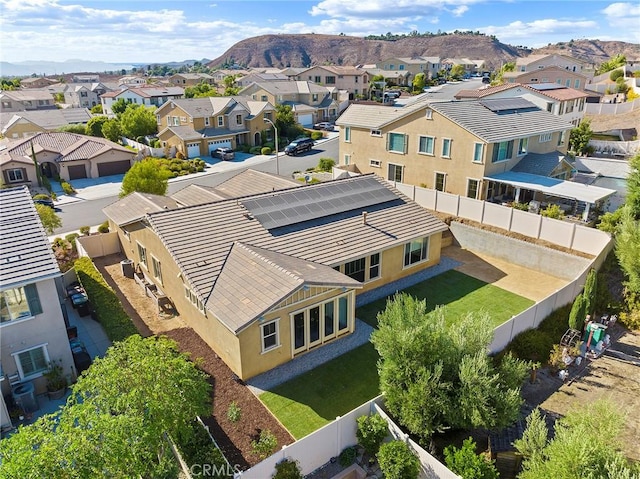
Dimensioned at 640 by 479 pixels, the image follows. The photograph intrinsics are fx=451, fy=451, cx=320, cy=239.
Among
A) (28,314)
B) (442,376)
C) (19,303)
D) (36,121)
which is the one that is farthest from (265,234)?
(36,121)

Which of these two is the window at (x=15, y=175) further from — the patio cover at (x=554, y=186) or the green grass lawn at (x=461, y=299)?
the patio cover at (x=554, y=186)

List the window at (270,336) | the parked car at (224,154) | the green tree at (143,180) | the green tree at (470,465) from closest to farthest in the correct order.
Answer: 1. the green tree at (470,465)
2. the window at (270,336)
3. the green tree at (143,180)
4. the parked car at (224,154)

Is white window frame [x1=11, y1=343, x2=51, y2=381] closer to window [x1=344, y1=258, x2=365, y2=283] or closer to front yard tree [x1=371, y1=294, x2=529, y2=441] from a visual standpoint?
front yard tree [x1=371, y1=294, x2=529, y2=441]

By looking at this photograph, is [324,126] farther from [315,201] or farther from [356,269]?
[356,269]

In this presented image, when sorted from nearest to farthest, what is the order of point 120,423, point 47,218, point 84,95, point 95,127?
point 120,423
point 47,218
point 95,127
point 84,95

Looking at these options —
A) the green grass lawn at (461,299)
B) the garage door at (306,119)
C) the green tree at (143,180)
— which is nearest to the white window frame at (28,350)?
the green grass lawn at (461,299)

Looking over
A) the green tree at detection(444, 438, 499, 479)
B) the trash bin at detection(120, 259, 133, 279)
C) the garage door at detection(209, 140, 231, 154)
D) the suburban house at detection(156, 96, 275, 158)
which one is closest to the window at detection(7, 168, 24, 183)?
the suburban house at detection(156, 96, 275, 158)
